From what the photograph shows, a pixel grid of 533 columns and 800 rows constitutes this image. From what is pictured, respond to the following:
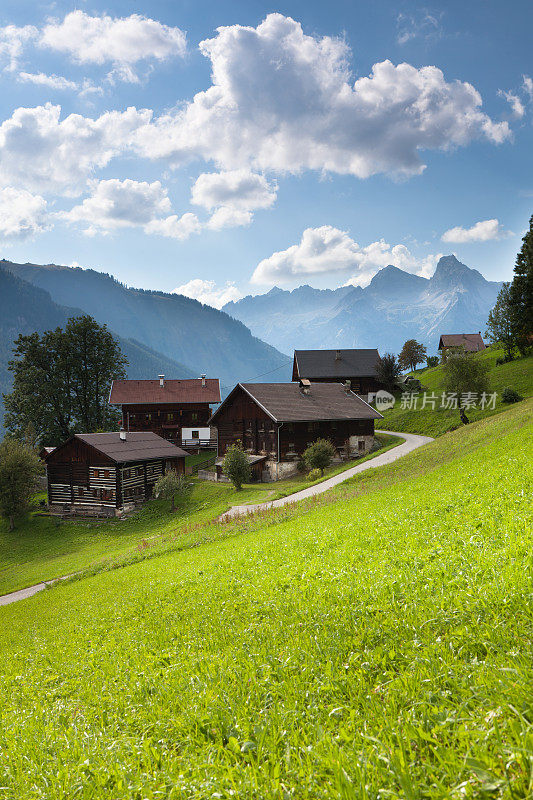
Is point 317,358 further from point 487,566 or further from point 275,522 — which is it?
point 487,566

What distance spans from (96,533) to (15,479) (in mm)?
11290

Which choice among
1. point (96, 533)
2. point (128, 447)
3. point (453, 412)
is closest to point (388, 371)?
point (453, 412)

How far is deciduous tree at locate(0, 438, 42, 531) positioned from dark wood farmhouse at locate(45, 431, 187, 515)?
2.42 m

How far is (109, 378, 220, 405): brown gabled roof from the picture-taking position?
68438mm

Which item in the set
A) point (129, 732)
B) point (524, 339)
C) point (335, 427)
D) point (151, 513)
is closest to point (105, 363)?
point (151, 513)

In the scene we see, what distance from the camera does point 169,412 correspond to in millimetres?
69188

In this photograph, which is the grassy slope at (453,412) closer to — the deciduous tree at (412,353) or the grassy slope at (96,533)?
the grassy slope at (96,533)

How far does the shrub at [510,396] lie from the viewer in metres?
46.8

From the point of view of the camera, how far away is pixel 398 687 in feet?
13.4

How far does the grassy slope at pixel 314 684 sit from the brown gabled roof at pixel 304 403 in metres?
36.4

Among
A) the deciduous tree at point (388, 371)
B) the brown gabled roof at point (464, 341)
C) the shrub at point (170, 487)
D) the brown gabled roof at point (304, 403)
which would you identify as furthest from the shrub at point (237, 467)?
the brown gabled roof at point (464, 341)

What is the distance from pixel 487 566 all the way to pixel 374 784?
417 cm

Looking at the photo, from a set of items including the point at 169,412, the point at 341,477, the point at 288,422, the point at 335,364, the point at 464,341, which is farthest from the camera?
the point at 464,341

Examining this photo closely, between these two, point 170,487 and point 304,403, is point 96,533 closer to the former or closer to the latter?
point 170,487
